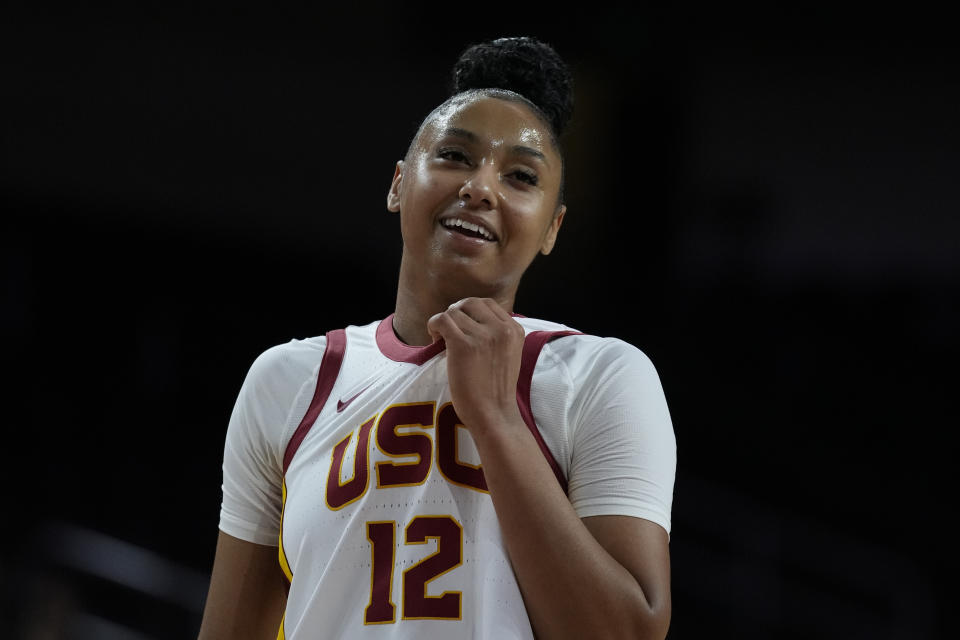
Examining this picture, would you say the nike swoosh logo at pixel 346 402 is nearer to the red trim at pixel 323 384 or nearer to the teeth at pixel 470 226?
the red trim at pixel 323 384

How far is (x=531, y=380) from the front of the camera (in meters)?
1.33

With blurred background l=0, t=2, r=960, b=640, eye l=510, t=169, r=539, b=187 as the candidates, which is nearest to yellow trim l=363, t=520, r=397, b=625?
eye l=510, t=169, r=539, b=187

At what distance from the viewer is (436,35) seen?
25.4ft

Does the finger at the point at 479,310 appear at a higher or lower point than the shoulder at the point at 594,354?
higher

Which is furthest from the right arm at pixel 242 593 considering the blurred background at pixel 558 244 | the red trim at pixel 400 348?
the blurred background at pixel 558 244

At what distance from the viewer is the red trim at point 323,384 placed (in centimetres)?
146

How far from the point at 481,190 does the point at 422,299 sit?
193mm

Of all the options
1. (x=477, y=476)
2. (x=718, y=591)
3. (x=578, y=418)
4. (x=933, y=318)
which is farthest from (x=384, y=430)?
(x=933, y=318)

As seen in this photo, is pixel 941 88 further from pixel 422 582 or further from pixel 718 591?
pixel 422 582

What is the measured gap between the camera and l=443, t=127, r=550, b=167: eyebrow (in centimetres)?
146

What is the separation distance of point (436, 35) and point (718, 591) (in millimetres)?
4420

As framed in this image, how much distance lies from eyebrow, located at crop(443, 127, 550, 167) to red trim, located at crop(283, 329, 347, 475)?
338 mm

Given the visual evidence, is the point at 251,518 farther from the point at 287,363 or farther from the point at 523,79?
the point at 523,79

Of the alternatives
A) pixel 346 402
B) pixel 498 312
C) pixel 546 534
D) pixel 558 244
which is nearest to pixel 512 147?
pixel 498 312
